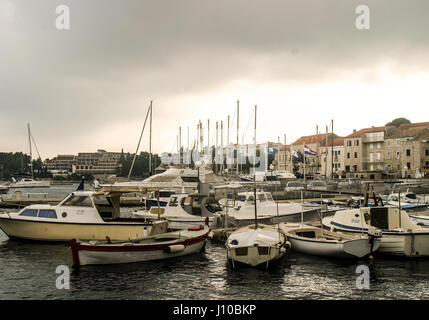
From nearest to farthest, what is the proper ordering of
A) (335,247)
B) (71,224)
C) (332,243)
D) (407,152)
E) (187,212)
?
(335,247) → (332,243) → (71,224) → (187,212) → (407,152)

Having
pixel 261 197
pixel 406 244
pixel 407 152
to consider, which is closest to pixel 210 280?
pixel 406 244

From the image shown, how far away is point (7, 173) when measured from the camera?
7579 inches

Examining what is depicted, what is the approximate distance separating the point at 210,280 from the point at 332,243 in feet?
22.4

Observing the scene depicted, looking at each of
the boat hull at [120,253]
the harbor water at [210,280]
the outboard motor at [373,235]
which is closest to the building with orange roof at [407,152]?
the outboard motor at [373,235]

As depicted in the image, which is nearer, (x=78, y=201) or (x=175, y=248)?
(x=175, y=248)

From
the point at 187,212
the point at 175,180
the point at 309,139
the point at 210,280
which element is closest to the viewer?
the point at 210,280

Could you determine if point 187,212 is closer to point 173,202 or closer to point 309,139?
point 173,202

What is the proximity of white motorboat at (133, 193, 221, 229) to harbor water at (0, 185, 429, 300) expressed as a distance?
6811mm

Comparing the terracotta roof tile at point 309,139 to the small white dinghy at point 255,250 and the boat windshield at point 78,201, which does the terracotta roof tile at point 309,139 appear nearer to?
the boat windshield at point 78,201

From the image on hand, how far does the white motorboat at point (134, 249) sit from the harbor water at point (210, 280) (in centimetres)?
33

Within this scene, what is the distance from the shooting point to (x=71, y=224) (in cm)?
2334

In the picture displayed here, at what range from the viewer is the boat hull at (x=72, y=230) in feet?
75.7

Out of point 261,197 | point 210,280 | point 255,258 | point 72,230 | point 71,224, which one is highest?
point 261,197
